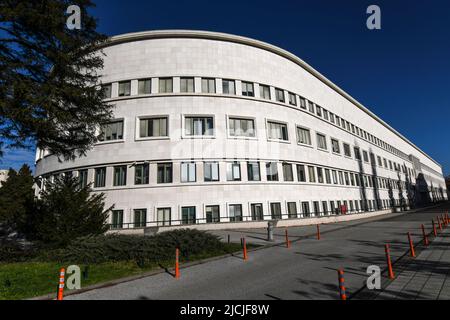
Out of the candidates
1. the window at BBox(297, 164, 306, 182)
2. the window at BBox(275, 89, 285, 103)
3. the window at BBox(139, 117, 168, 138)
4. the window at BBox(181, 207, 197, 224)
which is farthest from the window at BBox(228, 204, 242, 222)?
the window at BBox(275, 89, 285, 103)

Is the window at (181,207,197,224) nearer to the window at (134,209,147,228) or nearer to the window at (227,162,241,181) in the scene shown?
the window at (134,209,147,228)

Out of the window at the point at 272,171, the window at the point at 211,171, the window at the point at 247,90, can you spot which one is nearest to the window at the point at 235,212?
the window at the point at 211,171

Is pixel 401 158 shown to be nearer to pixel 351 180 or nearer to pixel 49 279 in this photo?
pixel 351 180

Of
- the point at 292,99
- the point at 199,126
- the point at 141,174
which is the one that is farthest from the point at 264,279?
the point at 292,99

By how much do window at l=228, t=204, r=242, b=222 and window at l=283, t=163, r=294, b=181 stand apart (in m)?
7.03

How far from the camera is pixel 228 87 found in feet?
93.0

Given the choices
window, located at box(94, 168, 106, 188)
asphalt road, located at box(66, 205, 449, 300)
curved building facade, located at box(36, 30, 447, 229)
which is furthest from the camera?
window, located at box(94, 168, 106, 188)

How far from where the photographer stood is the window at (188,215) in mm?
23966

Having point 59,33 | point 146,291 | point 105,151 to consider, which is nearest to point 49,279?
point 146,291

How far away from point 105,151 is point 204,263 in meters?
19.6

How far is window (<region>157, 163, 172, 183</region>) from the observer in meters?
24.8

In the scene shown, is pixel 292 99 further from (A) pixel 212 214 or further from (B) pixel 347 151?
(A) pixel 212 214

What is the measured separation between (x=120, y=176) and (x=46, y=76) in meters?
13.9

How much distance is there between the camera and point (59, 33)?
12.1 m
